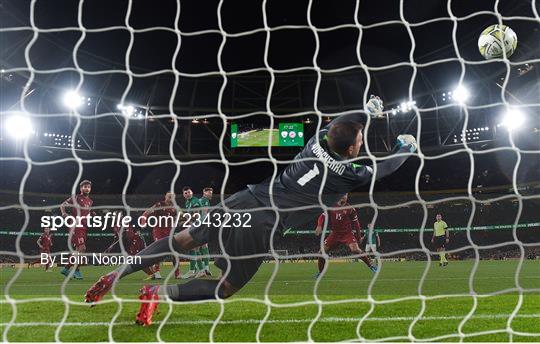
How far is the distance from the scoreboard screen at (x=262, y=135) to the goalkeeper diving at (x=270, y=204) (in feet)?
42.3

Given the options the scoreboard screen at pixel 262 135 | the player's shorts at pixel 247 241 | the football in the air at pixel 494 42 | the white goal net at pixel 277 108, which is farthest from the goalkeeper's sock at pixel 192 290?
the scoreboard screen at pixel 262 135

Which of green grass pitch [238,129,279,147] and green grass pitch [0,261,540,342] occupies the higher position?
green grass pitch [238,129,279,147]

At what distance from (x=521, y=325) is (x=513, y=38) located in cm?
259

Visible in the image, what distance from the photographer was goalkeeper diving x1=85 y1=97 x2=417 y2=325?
122 inches

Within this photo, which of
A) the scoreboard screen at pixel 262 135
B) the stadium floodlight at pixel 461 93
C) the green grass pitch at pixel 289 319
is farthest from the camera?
the scoreboard screen at pixel 262 135

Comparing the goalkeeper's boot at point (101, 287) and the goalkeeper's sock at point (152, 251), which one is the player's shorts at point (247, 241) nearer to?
the goalkeeper's sock at point (152, 251)

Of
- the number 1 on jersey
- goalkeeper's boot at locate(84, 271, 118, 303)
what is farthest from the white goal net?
the number 1 on jersey

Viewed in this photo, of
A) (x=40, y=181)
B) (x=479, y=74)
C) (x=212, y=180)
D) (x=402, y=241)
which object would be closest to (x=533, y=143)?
(x=479, y=74)

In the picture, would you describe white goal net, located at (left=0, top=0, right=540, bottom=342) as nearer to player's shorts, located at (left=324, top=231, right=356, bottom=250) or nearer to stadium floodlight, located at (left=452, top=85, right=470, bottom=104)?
stadium floodlight, located at (left=452, top=85, right=470, bottom=104)

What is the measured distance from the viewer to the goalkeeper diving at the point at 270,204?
10.2 ft

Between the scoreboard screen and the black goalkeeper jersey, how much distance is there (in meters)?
12.9

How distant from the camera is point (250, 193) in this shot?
11.0 ft

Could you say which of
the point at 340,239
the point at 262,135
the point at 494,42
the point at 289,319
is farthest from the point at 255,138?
the point at 289,319

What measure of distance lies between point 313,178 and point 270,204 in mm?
328
